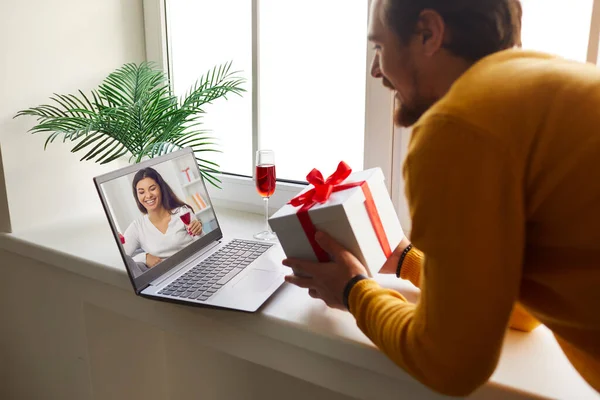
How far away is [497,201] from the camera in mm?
515

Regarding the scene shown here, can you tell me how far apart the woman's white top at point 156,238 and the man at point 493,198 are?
0.51 metres

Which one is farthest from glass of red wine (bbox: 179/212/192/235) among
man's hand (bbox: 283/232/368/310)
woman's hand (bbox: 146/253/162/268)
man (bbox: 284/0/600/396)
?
man (bbox: 284/0/600/396)

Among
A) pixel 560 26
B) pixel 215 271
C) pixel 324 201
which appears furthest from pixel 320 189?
pixel 560 26

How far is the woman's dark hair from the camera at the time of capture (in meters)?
0.97

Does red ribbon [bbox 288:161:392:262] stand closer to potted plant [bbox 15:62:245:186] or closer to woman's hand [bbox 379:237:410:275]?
woman's hand [bbox 379:237:410:275]

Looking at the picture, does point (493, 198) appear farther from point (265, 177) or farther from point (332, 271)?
point (265, 177)

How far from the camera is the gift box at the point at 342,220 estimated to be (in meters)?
0.76

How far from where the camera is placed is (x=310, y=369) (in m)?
0.87

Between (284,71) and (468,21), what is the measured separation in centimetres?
82

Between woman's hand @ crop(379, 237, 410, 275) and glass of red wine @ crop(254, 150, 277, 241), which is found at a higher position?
glass of red wine @ crop(254, 150, 277, 241)

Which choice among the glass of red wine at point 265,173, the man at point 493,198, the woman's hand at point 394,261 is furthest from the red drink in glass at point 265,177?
the man at point 493,198

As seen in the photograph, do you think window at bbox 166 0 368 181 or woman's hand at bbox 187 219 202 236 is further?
window at bbox 166 0 368 181

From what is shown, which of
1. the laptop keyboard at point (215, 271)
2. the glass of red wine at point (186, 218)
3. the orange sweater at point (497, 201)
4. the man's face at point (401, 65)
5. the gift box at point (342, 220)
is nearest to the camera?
the orange sweater at point (497, 201)

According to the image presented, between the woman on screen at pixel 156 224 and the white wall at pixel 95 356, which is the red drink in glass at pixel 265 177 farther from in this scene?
the white wall at pixel 95 356
